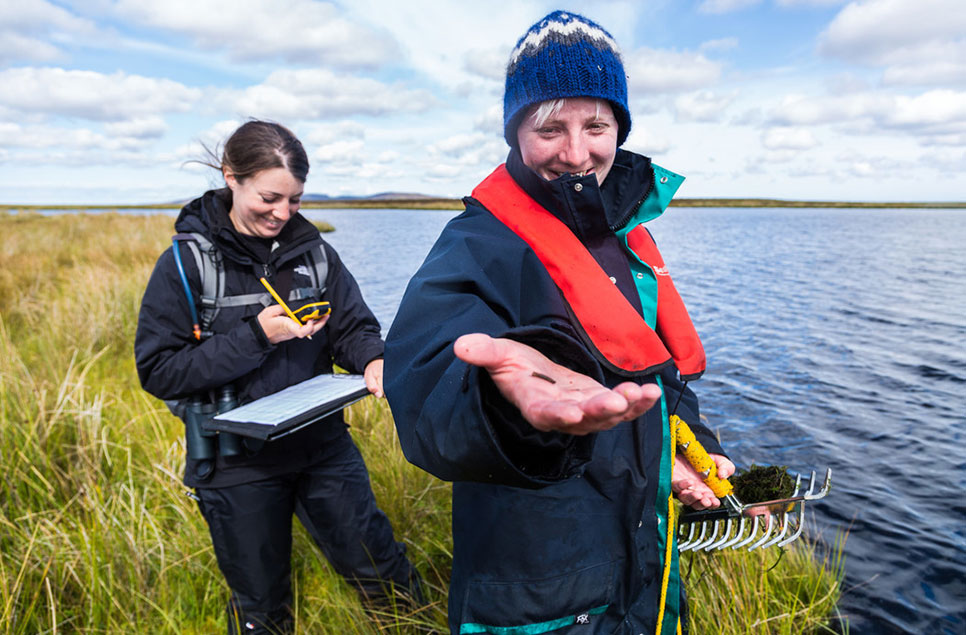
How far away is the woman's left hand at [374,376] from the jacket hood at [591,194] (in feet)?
4.82

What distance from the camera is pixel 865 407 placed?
823cm

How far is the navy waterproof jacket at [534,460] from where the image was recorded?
1.20 m

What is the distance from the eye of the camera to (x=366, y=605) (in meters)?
3.18

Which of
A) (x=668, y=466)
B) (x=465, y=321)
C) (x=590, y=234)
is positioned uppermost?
(x=590, y=234)

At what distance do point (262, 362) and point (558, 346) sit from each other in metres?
2.21

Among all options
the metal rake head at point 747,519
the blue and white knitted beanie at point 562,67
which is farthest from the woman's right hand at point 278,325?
the metal rake head at point 747,519

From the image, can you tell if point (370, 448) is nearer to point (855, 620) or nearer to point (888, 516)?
point (855, 620)

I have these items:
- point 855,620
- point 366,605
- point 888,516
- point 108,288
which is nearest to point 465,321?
point 366,605

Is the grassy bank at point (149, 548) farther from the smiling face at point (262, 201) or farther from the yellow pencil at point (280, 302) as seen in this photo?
the smiling face at point (262, 201)

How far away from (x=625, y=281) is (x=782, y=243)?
3806cm

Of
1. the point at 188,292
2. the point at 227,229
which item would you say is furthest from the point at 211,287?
the point at 227,229

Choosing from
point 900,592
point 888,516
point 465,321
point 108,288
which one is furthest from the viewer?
point 108,288

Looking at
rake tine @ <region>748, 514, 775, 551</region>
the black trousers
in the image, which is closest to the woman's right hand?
the black trousers

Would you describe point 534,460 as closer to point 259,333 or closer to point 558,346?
point 558,346
